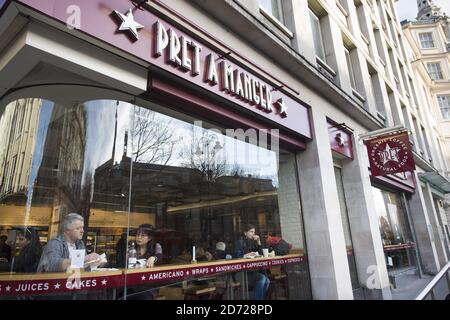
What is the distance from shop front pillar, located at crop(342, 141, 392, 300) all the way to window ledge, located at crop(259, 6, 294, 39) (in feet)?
13.1

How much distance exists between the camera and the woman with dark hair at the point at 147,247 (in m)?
4.93

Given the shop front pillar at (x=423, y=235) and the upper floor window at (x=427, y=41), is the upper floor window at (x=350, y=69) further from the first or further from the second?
the upper floor window at (x=427, y=41)

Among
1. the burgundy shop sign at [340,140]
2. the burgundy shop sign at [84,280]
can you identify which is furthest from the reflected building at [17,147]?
the burgundy shop sign at [340,140]

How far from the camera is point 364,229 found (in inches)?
345

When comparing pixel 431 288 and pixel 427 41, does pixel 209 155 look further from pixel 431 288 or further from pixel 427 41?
pixel 427 41

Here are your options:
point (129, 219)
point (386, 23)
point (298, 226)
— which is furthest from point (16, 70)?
point (386, 23)

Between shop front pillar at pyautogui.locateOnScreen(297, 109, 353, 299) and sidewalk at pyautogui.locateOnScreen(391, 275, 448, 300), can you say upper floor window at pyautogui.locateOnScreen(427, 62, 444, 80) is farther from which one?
shop front pillar at pyautogui.locateOnScreen(297, 109, 353, 299)

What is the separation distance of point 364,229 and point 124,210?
687 centimetres

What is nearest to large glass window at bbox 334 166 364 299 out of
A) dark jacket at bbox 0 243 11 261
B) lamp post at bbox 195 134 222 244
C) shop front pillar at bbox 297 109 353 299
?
shop front pillar at bbox 297 109 353 299

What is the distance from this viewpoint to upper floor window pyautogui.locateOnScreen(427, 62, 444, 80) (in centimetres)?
2889

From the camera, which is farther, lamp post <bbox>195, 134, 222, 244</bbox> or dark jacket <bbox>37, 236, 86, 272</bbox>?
lamp post <bbox>195, 134, 222, 244</bbox>

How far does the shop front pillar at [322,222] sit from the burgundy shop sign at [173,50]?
128 cm

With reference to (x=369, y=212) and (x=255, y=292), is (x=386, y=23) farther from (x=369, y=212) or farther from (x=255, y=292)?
(x=255, y=292)
